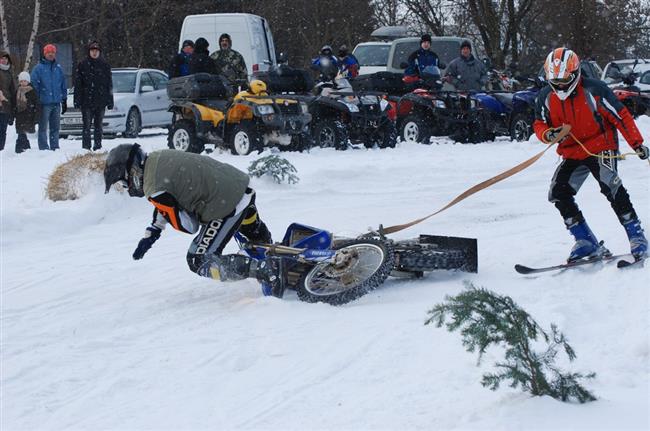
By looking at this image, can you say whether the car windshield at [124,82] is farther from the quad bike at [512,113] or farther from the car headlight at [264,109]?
the quad bike at [512,113]

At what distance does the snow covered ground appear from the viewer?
5609mm

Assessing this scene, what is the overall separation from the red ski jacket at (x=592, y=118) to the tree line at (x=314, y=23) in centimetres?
2854

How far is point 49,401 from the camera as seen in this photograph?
6.09m

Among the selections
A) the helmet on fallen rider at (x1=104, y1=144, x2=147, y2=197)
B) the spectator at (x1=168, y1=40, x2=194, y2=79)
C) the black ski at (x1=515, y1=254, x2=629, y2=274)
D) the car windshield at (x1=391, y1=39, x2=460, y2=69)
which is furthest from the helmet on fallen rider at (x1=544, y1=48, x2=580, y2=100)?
the car windshield at (x1=391, y1=39, x2=460, y2=69)

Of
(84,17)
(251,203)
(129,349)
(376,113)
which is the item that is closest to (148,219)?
(251,203)

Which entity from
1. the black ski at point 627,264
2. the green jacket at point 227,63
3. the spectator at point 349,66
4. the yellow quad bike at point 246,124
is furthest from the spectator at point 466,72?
the black ski at point 627,264

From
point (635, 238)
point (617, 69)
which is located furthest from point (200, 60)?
point (635, 238)

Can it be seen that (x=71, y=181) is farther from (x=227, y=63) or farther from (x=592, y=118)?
(x=227, y=63)

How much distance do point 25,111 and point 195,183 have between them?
12.2m

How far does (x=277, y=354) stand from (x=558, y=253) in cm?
379

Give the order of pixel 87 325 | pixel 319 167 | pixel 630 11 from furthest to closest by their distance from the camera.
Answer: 1. pixel 630 11
2. pixel 319 167
3. pixel 87 325

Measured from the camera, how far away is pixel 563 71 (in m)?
8.61

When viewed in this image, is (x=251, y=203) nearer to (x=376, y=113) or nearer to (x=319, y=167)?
(x=319, y=167)

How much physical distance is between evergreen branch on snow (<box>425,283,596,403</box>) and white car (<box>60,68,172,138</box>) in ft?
64.3
